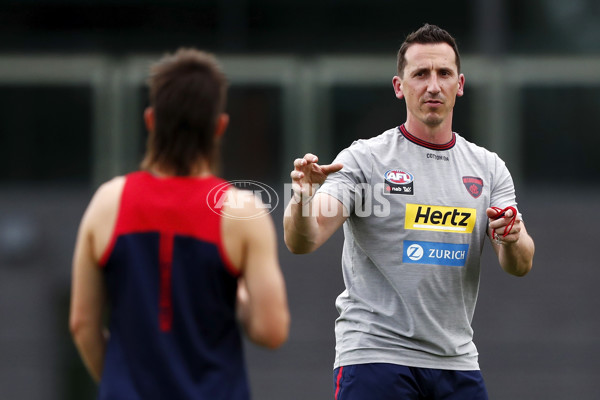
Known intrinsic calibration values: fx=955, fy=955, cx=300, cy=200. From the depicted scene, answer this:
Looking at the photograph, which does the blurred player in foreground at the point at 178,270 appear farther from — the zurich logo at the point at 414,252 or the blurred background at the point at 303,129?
the blurred background at the point at 303,129

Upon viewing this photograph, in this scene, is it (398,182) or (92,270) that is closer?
(92,270)

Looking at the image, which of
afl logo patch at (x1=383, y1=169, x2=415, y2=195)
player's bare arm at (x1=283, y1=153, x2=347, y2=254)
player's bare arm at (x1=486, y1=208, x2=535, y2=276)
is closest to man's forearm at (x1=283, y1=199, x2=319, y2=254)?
player's bare arm at (x1=283, y1=153, x2=347, y2=254)

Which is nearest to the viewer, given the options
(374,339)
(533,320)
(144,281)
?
(144,281)

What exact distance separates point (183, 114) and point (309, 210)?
94 centimetres

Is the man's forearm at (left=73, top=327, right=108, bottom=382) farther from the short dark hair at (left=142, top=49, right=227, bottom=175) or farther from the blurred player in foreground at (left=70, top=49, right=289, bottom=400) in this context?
the short dark hair at (left=142, top=49, right=227, bottom=175)

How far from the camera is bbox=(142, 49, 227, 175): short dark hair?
2807 millimetres

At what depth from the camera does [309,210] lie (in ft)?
11.9

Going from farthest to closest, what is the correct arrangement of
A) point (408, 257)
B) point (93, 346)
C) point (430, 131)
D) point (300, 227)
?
point (430, 131), point (408, 257), point (300, 227), point (93, 346)

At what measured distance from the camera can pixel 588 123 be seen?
34.0ft

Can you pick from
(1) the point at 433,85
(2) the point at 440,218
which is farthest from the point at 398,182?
(1) the point at 433,85

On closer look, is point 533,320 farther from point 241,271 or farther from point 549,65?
point 241,271

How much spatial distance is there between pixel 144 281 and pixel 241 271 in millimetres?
279

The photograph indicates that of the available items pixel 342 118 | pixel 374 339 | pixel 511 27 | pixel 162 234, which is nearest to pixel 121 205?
pixel 162 234

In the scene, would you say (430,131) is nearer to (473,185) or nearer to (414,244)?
(473,185)
